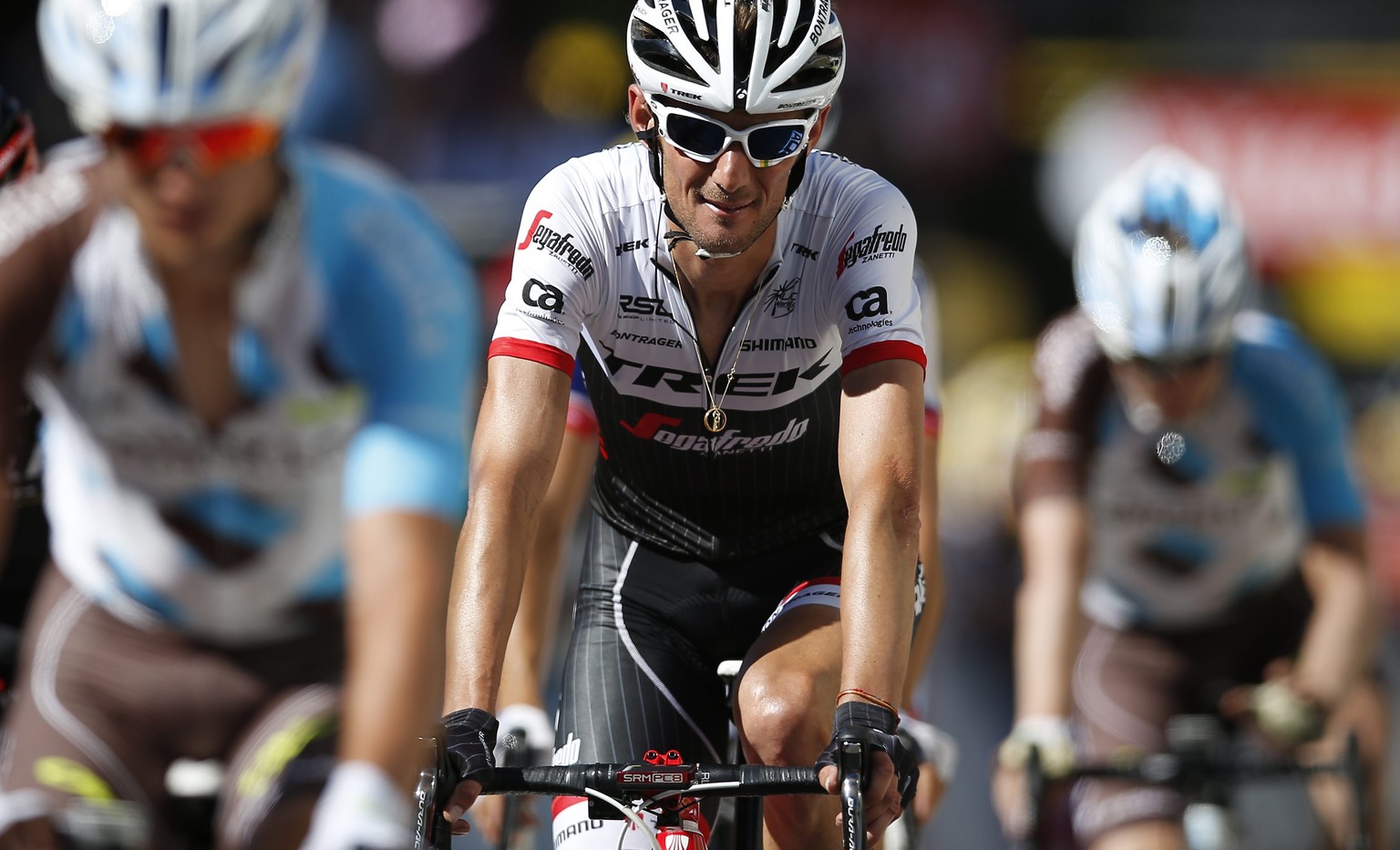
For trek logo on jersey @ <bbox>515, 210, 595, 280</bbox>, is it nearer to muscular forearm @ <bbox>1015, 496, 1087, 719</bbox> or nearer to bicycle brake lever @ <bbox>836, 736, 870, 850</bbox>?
bicycle brake lever @ <bbox>836, 736, 870, 850</bbox>

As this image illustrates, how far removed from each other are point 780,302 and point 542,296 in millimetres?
595

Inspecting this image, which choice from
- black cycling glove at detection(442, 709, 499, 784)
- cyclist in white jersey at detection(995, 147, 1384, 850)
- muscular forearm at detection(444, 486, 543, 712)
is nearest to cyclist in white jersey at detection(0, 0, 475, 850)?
black cycling glove at detection(442, 709, 499, 784)

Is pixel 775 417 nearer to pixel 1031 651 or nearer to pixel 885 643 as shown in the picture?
pixel 885 643

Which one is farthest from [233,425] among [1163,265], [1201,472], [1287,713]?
[1201,472]

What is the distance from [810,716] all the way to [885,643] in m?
0.28

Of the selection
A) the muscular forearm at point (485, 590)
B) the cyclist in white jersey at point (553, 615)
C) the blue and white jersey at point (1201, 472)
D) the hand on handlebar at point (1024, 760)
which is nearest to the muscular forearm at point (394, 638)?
the muscular forearm at point (485, 590)

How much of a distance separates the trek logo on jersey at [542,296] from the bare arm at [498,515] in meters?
0.14

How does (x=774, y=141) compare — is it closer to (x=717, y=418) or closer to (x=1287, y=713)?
(x=717, y=418)

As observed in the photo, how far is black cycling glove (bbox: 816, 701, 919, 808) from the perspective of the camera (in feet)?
11.2

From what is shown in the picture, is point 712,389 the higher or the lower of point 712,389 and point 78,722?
the higher

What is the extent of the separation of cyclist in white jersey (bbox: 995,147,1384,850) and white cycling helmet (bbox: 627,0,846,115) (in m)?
3.33

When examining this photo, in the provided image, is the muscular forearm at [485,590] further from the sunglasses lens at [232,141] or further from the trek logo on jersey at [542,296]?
the sunglasses lens at [232,141]

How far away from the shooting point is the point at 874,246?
427 centimetres

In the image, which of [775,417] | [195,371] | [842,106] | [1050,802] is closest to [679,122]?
[775,417]
